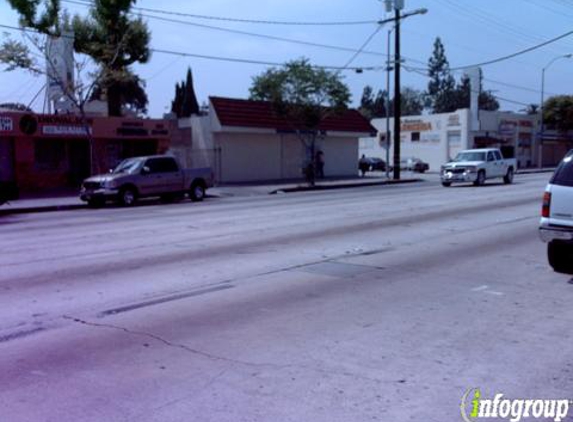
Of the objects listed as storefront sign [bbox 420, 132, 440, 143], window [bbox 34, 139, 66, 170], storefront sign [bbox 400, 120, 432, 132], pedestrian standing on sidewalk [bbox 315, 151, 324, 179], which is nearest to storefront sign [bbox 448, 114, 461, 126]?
storefront sign [bbox 420, 132, 440, 143]

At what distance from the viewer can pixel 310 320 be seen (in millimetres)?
6992

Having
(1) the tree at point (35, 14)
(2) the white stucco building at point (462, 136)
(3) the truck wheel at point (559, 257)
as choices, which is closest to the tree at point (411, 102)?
(2) the white stucco building at point (462, 136)

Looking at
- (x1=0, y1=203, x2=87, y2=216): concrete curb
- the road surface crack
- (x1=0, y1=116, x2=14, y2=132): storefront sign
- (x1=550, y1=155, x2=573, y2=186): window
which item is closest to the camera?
the road surface crack

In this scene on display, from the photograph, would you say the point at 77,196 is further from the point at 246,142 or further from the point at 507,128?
the point at 507,128

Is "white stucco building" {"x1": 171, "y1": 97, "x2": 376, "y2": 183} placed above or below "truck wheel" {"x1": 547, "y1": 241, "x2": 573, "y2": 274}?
above

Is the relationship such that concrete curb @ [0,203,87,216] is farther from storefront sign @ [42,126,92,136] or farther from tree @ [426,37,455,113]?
tree @ [426,37,455,113]

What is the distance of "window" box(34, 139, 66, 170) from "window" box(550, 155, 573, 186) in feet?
91.1

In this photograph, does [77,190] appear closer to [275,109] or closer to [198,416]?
[275,109]

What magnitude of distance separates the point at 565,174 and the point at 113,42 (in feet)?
99.2

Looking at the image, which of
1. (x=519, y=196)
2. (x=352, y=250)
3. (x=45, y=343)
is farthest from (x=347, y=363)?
(x=519, y=196)

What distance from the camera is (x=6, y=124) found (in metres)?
30.2

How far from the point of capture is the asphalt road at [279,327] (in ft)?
15.8

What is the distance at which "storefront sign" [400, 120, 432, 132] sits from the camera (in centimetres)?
6494

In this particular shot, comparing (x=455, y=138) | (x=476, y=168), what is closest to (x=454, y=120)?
(x=455, y=138)
